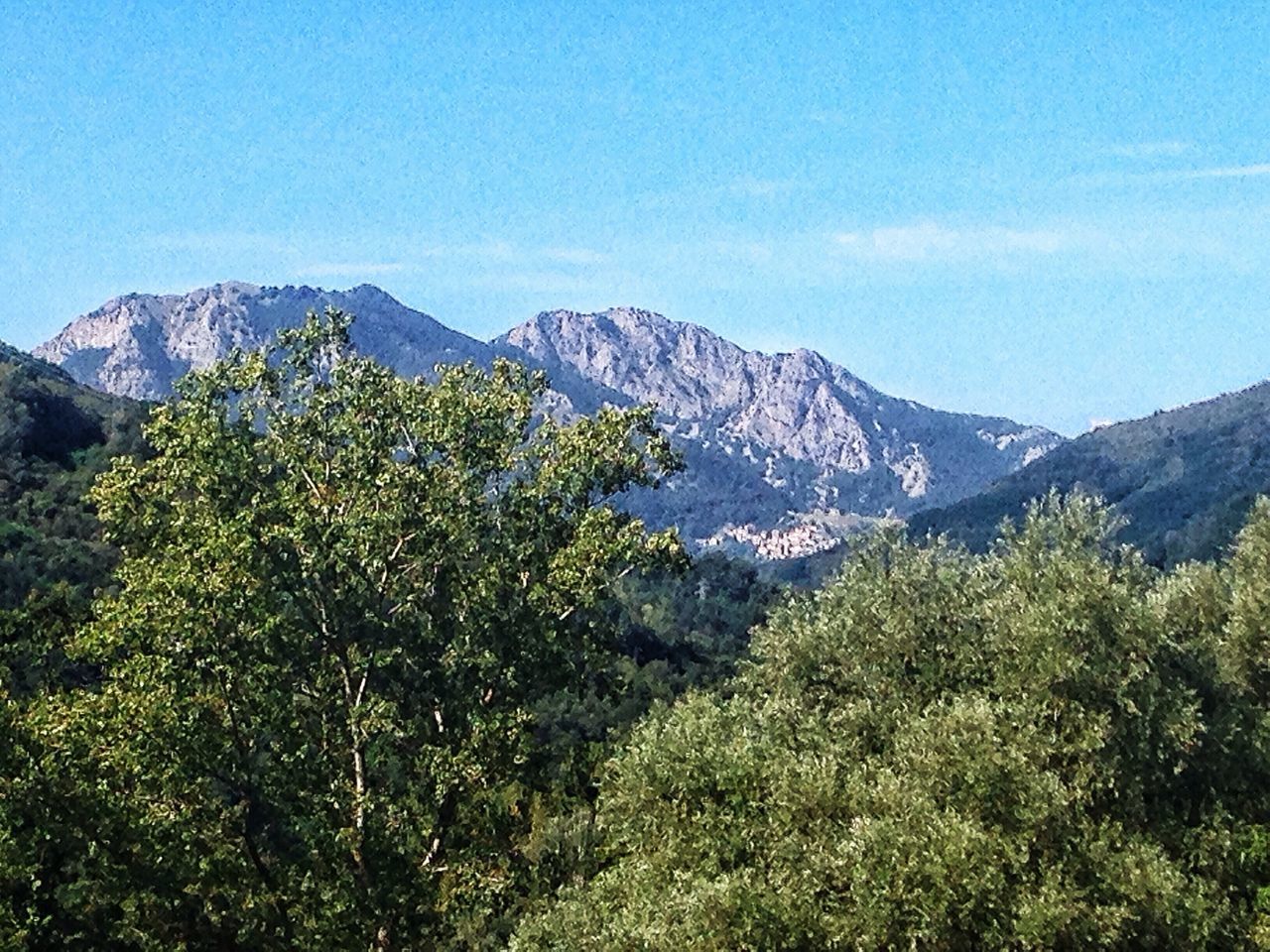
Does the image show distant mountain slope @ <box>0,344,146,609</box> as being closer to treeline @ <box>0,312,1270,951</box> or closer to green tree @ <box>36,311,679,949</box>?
green tree @ <box>36,311,679,949</box>

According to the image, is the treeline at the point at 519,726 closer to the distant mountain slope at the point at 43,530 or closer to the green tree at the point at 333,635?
the green tree at the point at 333,635

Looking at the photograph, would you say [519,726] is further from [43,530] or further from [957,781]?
[43,530]

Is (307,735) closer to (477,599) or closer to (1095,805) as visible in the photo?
(477,599)

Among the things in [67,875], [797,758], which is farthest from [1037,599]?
[67,875]

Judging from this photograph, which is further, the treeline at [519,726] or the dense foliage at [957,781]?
the treeline at [519,726]

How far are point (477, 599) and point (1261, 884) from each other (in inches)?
736

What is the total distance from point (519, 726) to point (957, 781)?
34.1 feet

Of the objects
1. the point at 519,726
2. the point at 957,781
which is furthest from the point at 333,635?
the point at 957,781

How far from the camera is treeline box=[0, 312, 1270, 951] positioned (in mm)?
27125

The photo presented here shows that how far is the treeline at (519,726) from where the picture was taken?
27125mm

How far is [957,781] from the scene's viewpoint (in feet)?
91.4

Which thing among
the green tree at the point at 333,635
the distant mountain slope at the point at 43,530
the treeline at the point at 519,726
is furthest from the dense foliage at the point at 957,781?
the distant mountain slope at the point at 43,530

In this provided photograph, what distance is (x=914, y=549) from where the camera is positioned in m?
37.6

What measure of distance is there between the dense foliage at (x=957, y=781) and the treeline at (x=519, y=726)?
9cm
